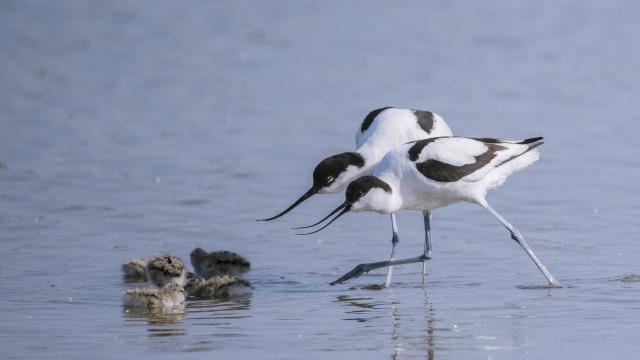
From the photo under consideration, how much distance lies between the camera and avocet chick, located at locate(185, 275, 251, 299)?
1014cm

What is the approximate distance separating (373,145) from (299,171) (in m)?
4.00

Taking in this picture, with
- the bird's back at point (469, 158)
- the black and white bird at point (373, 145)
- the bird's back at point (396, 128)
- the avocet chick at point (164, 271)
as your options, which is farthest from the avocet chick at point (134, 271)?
the bird's back at point (469, 158)

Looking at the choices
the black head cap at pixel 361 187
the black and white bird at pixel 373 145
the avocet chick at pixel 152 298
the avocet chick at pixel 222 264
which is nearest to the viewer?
the avocet chick at pixel 152 298

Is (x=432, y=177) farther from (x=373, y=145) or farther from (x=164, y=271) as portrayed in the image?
(x=164, y=271)

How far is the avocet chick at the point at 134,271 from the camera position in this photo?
1091 centimetres

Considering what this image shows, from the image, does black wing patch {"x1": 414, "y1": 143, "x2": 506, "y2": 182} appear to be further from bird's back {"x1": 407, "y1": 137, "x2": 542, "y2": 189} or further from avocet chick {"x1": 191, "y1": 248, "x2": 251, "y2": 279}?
avocet chick {"x1": 191, "y1": 248, "x2": 251, "y2": 279}

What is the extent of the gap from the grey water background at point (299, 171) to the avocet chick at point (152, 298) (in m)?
0.12

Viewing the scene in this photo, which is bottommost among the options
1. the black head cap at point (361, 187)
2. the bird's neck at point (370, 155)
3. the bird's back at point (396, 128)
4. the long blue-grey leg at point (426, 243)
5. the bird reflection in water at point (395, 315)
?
the bird reflection in water at point (395, 315)

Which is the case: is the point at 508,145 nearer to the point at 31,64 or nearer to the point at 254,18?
the point at 31,64

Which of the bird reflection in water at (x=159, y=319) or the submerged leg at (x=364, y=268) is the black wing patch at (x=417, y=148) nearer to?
the submerged leg at (x=364, y=268)

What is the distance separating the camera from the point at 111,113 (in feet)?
60.1

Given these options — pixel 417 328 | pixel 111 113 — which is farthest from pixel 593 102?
pixel 417 328

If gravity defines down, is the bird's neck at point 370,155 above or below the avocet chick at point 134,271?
above

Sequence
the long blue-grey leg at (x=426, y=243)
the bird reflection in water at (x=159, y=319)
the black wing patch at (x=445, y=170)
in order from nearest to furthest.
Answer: the bird reflection in water at (x=159, y=319), the black wing patch at (x=445, y=170), the long blue-grey leg at (x=426, y=243)
